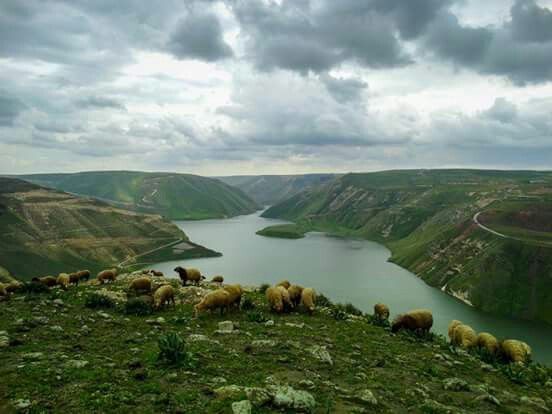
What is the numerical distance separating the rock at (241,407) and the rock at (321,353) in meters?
6.45

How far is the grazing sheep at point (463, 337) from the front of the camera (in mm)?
25984

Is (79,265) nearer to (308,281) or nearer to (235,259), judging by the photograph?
(235,259)

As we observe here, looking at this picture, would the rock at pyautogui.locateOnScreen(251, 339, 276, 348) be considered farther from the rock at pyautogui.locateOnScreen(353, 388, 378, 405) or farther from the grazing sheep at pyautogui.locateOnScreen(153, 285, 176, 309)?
the grazing sheep at pyautogui.locateOnScreen(153, 285, 176, 309)

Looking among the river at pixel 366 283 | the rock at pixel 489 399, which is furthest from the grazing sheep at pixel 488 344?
the river at pixel 366 283

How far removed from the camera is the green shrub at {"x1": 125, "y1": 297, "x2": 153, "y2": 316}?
76.8ft

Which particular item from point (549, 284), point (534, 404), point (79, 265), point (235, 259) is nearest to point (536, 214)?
point (549, 284)

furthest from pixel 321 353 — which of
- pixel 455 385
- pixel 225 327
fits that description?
pixel 225 327

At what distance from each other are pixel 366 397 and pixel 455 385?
5.59m

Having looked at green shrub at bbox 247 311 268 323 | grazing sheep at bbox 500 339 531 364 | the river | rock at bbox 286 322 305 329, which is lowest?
the river

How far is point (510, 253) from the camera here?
438 feet

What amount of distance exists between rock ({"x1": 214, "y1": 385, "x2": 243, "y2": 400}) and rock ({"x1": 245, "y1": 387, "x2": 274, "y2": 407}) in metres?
0.28

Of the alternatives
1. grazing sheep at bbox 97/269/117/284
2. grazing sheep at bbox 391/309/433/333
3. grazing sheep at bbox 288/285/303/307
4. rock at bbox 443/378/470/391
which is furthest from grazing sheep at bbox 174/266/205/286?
rock at bbox 443/378/470/391

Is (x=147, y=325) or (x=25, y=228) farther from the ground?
(x=147, y=325)

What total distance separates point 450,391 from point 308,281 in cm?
11853
